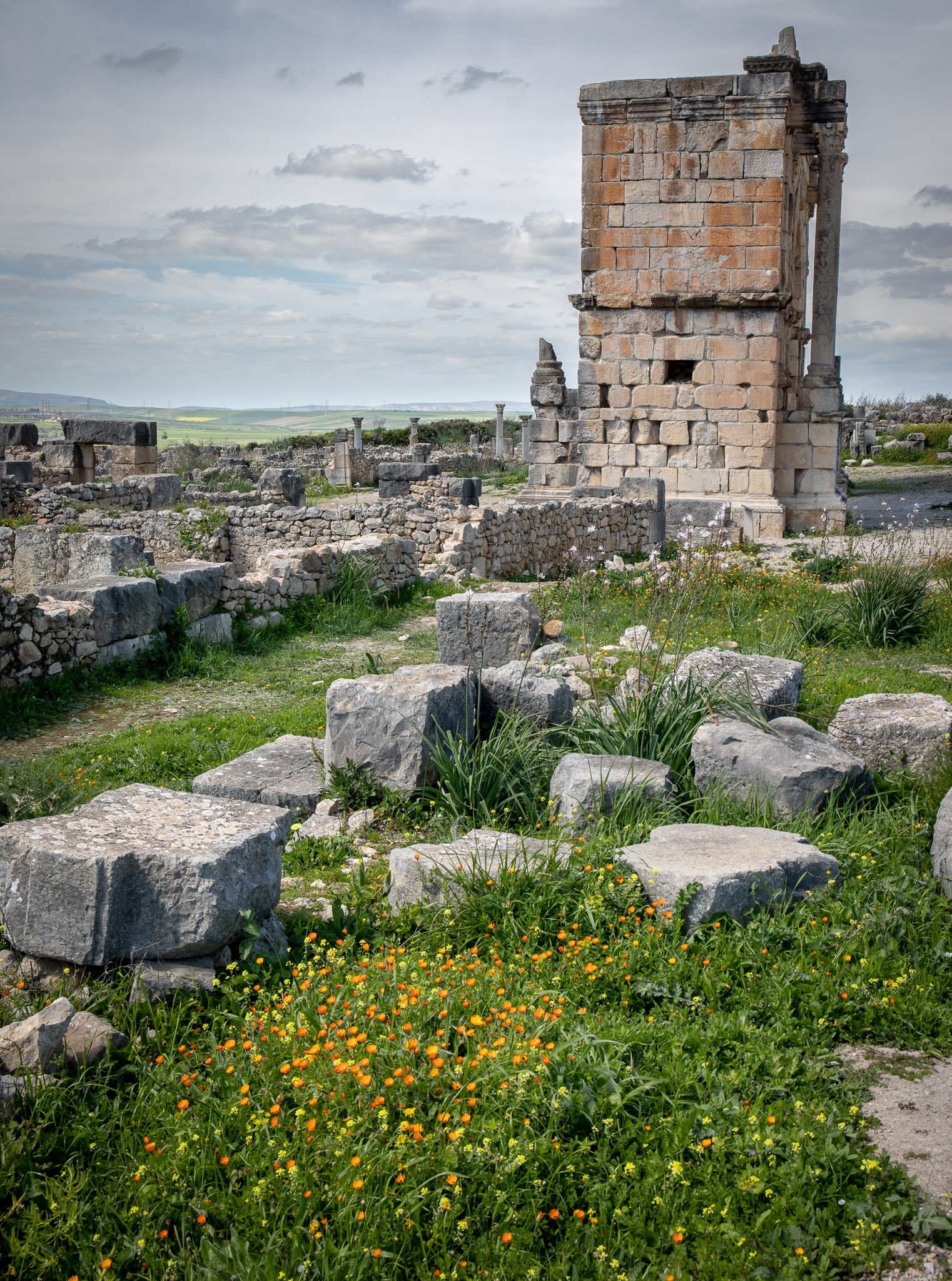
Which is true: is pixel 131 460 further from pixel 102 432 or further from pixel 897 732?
pixel 897 732

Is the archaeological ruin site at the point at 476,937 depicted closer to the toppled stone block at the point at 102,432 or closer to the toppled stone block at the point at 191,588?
the toppled stone block at the point at 191,588

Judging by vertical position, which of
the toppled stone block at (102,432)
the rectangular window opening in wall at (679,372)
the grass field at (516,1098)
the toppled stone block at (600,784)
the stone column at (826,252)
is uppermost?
the stone column at (826,252)

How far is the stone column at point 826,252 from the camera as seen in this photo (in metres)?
18.8

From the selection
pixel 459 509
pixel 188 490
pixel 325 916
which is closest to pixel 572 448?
pixel 459 509

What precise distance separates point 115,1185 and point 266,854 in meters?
1.38

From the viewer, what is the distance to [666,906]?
401 cm

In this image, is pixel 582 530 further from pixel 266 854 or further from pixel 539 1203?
pixel 539 1203

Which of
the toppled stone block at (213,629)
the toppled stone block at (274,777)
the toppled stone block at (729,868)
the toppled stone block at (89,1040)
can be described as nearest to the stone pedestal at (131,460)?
the toppled stone block at (213,629)

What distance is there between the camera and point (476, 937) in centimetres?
408

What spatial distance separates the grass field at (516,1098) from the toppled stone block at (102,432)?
817 inches

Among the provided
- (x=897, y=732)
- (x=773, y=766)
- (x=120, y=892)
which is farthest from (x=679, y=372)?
(x=120, y=892)

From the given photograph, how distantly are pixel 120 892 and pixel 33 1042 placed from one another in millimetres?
614

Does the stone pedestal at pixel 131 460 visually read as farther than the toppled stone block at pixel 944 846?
Yes

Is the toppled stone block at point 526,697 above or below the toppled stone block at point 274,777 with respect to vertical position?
above
